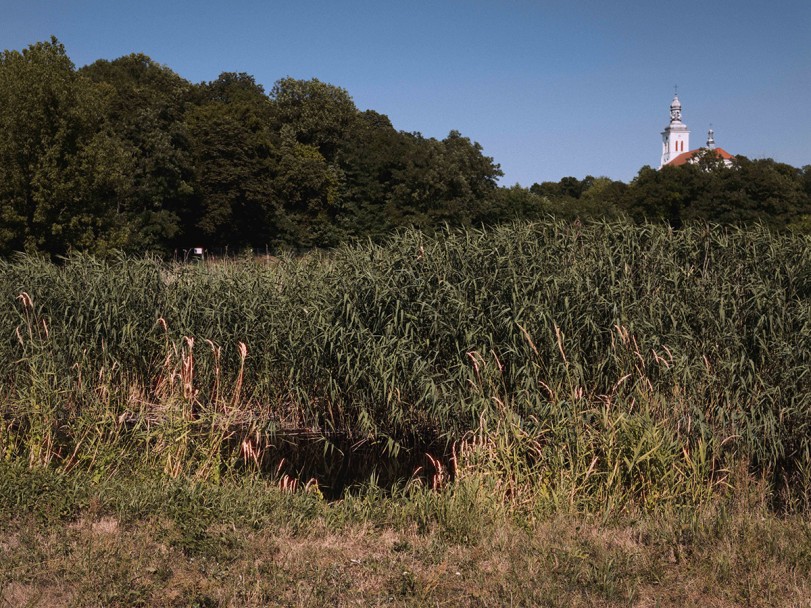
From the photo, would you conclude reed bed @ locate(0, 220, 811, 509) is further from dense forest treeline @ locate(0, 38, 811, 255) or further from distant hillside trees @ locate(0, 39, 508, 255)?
dense forest treeline @ locate(0, 38, 811, 255)

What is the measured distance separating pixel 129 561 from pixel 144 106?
3691 cm

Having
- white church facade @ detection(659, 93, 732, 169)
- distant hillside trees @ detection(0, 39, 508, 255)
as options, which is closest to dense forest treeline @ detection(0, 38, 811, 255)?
distant hillside trees @ detection(0, 39, 508, 255)

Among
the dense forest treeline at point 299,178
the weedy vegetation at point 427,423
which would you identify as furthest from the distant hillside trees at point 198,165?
the weedy vegetation at point 427,423

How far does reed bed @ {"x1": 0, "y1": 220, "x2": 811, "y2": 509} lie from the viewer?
6.11 metres

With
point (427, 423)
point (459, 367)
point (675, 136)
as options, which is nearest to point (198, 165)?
point (427, 423)

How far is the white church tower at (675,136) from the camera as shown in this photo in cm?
14312

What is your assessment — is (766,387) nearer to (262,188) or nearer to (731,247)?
(731,247)

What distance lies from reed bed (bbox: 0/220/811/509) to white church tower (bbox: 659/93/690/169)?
142 m

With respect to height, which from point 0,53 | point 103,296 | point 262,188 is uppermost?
point 0,53

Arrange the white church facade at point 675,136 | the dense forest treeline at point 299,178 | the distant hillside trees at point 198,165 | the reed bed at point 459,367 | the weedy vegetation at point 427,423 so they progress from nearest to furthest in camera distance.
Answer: the weedy vegetation at point 427,423, the reed bed at point 459,367, the distant hillside trees at point 198,165, the dense forest treeline at point 299,178, the white church facade at point 675,136

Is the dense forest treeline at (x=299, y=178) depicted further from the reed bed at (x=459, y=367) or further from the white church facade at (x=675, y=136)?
the white church facade at (x=675, y=136)

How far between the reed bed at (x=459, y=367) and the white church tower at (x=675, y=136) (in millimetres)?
142257

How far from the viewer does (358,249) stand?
9.18 metres

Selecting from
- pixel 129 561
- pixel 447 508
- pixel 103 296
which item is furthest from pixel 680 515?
pixel 103 296
